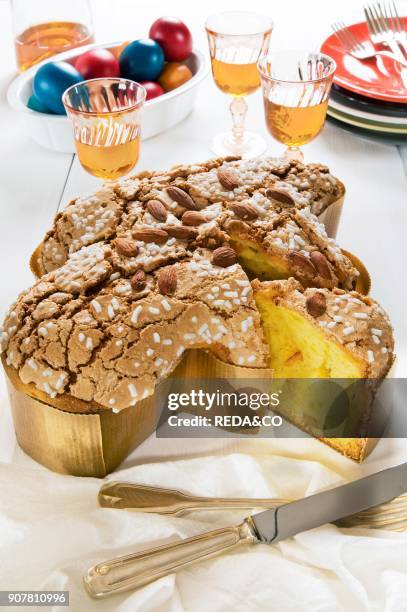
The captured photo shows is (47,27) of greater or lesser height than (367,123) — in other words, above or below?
above

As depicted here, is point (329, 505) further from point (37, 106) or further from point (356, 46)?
point (356, 46)

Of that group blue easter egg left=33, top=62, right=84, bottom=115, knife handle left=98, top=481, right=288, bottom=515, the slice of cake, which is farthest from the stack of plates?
knife handle left=98, top=481, right=288, bottom=515

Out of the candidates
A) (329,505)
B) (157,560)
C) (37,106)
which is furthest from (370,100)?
(157,560)

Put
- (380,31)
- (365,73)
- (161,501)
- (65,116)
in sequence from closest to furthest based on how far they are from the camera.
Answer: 1. (161,501)
2. (65,116)
3. (365,73)
4. (380,31)

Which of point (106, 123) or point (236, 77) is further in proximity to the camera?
Answer: point (236, 77)

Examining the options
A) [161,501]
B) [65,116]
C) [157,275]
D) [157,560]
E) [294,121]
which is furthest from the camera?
[65,116]
